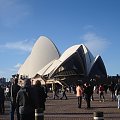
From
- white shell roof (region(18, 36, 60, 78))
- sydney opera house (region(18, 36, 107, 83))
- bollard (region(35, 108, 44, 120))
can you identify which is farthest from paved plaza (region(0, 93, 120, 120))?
white shell roof (region(18, 36, 60, 78))

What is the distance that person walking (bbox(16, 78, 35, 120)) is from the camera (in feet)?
29.7

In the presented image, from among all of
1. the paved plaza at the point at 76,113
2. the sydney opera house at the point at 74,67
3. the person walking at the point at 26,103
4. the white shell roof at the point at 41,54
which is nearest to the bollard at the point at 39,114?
the person walking at the point at 26,103

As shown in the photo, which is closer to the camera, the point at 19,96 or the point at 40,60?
the point at 19,96

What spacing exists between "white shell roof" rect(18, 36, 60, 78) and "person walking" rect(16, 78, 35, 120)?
86967mm

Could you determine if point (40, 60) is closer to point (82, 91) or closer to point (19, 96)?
point (82, 91)

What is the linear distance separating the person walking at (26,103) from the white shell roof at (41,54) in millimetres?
86967

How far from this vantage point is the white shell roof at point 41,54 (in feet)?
319

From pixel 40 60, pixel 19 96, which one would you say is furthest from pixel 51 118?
pixel 40 60

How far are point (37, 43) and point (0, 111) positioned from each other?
83.3 m

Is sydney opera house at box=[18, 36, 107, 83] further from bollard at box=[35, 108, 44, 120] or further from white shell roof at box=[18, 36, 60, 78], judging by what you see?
bollard at box=[35, 108, 44, 120]

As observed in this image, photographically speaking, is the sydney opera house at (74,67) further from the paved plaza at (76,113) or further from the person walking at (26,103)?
the person walking at (26,103)

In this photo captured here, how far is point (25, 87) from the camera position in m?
9.16

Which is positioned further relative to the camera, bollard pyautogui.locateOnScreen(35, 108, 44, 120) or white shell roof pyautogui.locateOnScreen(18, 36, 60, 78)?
white shell roof pyautogui.locateOnScreen(18, 36, 60, 78)

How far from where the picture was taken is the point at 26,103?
9.10 m
